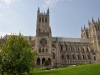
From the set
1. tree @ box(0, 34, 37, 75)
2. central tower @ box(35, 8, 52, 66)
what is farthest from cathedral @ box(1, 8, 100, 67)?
tree @ box(0, 34, 37, 75)

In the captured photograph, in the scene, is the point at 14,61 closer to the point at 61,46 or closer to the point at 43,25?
the point at 43,25

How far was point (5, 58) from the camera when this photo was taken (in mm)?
30250

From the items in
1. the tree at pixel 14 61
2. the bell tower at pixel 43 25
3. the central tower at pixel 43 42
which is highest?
the bell tower at pixel 43 25

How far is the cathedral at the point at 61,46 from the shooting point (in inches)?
2990

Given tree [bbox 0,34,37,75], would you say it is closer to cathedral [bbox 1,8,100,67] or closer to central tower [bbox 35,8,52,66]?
cathedral [bbox 1,8,100,67]

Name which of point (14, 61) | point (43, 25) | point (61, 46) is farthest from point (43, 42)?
point (14, 61)

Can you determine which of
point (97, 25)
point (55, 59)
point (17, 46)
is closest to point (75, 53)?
point (55, 59)

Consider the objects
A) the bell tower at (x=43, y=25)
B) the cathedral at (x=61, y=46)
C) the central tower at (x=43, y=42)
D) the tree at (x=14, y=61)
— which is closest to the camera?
the tree at (x=14, y=61)

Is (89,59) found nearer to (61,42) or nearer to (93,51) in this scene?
(93,51)

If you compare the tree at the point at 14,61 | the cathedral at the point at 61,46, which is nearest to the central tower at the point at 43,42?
the cathedral at the point at 61,46

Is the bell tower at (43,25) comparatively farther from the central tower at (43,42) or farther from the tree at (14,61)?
the tree at (14,61)

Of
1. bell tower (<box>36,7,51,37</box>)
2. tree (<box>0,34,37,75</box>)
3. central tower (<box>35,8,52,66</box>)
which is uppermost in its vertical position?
bell tower (<box>36,7,51,37</box>)

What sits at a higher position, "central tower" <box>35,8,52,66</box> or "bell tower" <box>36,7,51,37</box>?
"bell tower" <box>36,7,51,37</box>

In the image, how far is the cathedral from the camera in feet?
249
